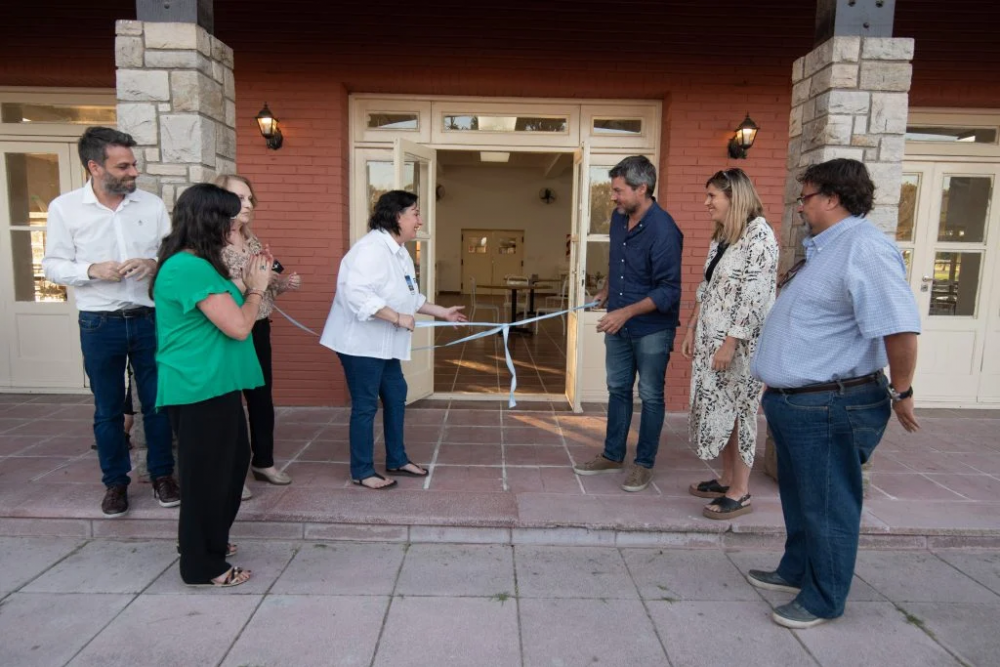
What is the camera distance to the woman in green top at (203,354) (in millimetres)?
2471

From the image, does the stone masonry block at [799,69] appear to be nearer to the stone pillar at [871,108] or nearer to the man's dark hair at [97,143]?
the stone pillar at [871,108]

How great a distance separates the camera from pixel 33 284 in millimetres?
5715

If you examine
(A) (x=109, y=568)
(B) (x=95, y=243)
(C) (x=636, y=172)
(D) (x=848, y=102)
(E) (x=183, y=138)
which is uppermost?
(D) (x=848, y=102)

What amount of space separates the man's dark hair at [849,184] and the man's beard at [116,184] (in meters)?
3.12

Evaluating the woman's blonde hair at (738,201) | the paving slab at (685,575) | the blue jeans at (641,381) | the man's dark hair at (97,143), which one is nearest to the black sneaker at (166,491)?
the man's dark hair at (97,143)

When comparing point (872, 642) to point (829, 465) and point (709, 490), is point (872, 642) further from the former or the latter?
point (709, 490)

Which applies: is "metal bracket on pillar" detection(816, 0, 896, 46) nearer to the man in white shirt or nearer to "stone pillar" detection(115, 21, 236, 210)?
"stone pillar" detection(115, 21, 236, 210)

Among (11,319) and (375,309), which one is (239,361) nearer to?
(375,309)

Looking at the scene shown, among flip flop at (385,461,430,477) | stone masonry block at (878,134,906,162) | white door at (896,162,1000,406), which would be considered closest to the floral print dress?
stone masonry block at (878,134,906,162)

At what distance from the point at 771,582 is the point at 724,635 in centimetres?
48

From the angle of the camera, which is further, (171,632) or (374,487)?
(374,487)

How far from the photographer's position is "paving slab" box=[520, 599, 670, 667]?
2.36 metres

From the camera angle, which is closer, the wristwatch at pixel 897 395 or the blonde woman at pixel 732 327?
the wristwatch at pixel 897 395

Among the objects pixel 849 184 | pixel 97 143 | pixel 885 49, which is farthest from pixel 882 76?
pixel 97 143
